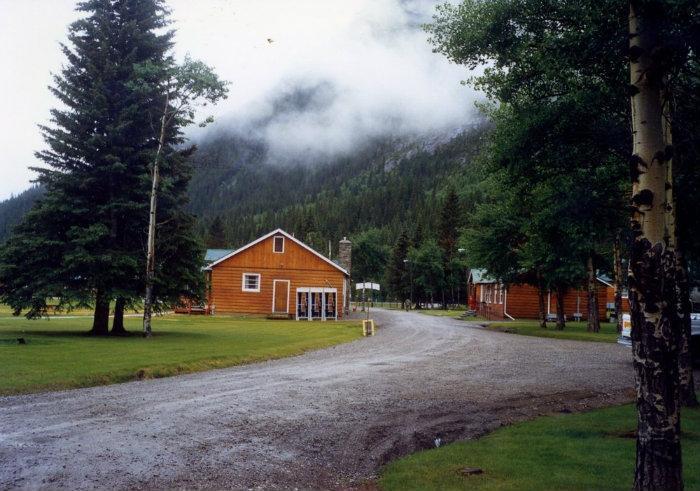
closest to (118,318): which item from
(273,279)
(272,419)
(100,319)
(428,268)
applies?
(100,319)

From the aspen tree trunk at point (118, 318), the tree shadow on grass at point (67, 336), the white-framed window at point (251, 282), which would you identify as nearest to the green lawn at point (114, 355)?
the tree shadow on grass at point (67, 336)

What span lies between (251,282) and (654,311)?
43078mm

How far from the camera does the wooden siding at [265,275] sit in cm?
4644

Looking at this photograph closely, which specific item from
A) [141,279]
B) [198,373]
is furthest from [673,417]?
[141,279]

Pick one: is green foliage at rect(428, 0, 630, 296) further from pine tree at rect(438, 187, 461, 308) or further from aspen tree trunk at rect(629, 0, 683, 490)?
pine tree at rect(438, 187, 461, 308)

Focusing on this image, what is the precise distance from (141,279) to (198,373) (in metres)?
10.9

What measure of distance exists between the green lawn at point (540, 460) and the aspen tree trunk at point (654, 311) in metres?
1.02

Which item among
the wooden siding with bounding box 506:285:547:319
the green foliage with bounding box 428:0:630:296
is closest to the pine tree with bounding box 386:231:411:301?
the wooden siding with bounding box 506:285:547:319

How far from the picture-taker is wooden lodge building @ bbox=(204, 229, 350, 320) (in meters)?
46.4

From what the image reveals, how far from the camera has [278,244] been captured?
47062mm

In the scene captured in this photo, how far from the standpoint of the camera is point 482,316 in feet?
189

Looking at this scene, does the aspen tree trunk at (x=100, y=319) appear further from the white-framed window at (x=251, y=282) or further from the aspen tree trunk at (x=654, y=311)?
the aspen tree trunk at (x=654, y=311)

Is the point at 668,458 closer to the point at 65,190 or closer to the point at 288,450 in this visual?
the point at 288,450

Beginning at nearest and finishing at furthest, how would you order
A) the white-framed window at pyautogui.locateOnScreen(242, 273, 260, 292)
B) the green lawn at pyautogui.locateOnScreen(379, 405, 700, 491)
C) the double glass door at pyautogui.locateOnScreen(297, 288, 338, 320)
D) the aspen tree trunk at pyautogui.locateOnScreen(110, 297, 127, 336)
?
the green lawn at pyautogui.locateOnScreen(379, 405, 700, 491), the aspen tree trunk at pyautogui.locateOnScreen(110, 297, 127, 336), the double glass door at pyautogui.locateOnScreen(297, 288, 338, 320), the white-framed window at pyautogui.locateOnScreen(242, 273, 260, 292)
